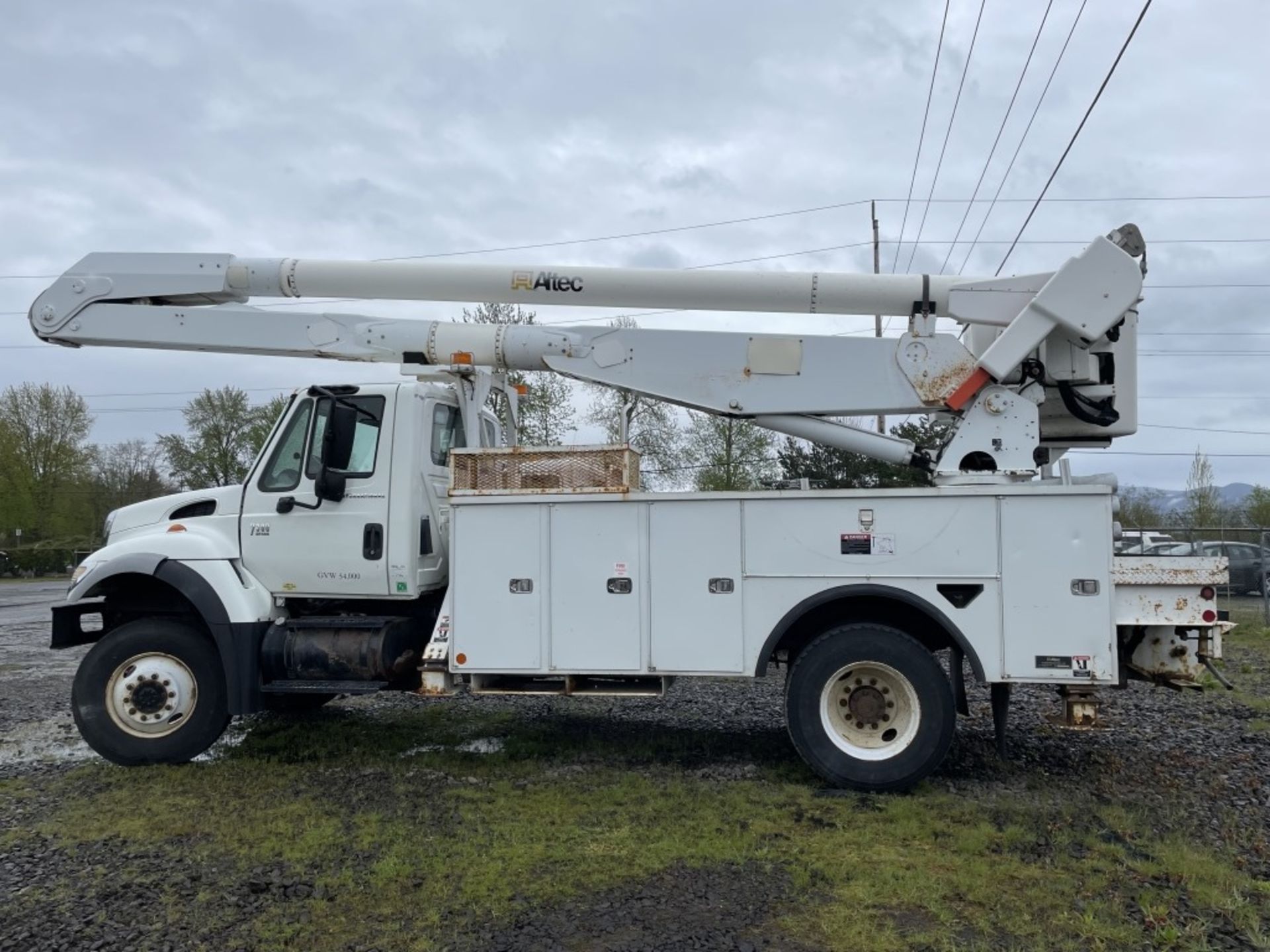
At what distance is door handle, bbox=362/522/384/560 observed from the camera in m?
6.93

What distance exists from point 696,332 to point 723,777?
3.15m

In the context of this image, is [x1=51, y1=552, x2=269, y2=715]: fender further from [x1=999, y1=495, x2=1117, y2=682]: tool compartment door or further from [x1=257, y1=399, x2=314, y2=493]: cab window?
[x1=999, y1=495, x2=1117, y2=682]: tool compartment door

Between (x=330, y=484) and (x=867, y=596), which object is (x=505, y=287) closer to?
(x=330, y=484)

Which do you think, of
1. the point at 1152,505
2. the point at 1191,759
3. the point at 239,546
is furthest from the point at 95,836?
the point at 1152,505

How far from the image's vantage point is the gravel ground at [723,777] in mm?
4156

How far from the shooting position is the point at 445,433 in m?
7.44

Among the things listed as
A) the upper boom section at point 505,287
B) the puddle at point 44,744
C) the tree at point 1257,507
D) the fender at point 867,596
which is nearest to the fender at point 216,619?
the puddle at point 44,744

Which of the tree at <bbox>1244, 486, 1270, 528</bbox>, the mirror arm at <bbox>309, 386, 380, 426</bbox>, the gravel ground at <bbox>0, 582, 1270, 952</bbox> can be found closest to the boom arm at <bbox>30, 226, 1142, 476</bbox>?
the mirror arm at <bbox>309, 386, 380, 426</bbox>

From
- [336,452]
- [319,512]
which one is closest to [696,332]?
[336,452]

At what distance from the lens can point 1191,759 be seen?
22.7ft

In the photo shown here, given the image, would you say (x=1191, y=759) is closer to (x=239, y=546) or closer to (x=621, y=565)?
(x=621, y=565)

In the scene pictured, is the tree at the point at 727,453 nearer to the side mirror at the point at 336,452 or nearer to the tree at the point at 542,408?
the tree at the point at 542,408

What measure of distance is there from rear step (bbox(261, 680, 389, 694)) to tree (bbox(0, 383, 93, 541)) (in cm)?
4612

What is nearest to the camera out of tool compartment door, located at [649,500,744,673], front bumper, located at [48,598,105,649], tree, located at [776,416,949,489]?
tool compartment door, located at [649,500,744,673]
